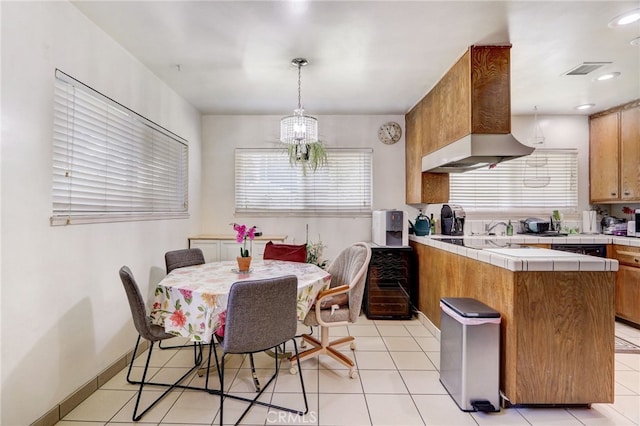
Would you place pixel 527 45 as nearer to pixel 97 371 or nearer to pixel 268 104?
pixel 268 104

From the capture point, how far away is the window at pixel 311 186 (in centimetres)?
439

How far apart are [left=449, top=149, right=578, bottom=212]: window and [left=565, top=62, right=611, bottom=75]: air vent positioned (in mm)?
1457

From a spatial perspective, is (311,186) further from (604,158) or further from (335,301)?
(604,158)

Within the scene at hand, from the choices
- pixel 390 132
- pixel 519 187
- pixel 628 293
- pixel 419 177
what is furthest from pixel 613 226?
pixel 390 132

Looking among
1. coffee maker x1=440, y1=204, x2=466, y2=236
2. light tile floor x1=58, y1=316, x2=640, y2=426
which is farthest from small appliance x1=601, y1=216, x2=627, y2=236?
coffee maker x1=440, y1=204, x2=466, y2=236

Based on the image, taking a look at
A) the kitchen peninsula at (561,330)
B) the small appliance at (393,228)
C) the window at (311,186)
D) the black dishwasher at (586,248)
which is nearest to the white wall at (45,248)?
the window at (311,186)

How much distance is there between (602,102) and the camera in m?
3.84

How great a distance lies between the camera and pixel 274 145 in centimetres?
440

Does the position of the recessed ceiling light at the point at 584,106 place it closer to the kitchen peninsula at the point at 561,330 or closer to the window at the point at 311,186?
the window at the point at 311,186

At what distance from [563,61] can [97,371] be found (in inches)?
178

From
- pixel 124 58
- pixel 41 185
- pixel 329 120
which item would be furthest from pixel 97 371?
pixel 329 120

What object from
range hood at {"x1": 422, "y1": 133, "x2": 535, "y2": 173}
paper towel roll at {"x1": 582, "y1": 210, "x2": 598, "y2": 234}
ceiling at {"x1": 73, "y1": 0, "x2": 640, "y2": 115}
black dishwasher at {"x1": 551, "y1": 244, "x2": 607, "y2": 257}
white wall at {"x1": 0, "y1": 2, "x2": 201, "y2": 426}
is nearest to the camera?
white wall at {"x1": 0, "y1": 2, "x2": 201, "y2": 426}

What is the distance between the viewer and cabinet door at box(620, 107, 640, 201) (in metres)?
3.68

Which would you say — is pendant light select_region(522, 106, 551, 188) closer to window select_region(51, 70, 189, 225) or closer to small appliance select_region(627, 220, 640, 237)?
small appliance select_region(627, 220, 640, 237)
